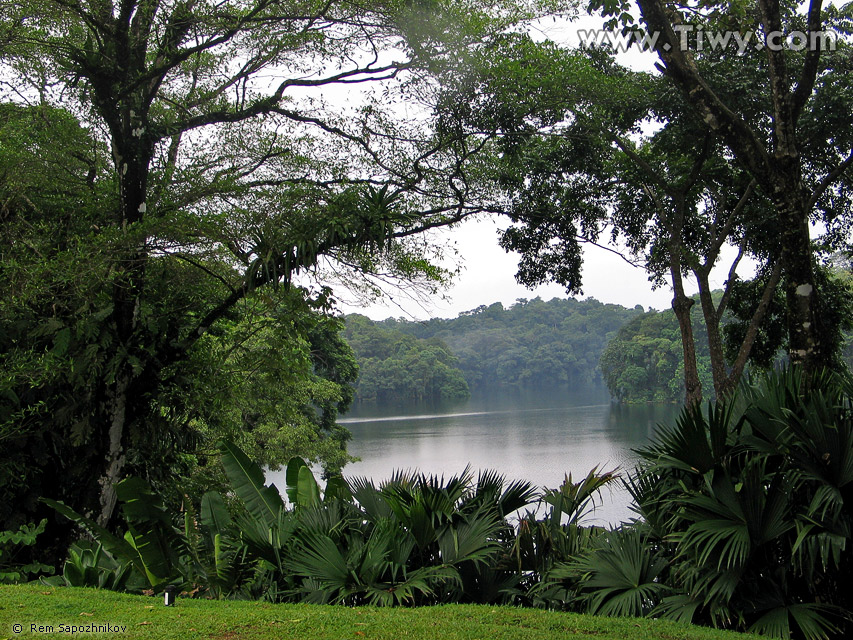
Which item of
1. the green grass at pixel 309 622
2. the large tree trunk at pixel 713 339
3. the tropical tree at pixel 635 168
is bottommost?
the green grass at pixel 309 622

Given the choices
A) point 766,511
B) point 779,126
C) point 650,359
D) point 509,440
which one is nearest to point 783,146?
point 779,126

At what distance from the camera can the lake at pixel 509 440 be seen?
2991 cm

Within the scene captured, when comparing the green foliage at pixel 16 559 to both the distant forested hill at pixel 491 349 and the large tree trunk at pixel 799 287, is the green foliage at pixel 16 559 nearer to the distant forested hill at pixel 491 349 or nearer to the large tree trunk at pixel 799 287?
the large tree trunk at pixel 799 287

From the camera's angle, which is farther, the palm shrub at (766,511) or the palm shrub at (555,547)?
the palm shrub at (555,547)

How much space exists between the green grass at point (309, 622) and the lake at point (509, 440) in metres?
12.0

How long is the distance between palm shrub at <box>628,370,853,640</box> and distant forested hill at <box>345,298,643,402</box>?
63.6 meters

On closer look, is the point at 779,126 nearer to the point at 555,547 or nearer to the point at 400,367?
the point at 555,547

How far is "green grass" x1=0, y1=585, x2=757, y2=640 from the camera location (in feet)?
14.0

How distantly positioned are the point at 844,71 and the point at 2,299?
41.7 feet

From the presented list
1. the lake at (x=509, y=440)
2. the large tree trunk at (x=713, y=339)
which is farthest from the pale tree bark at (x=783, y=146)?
the lake at (x=509, y=440)

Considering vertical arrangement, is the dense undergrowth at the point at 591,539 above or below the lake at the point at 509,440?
above

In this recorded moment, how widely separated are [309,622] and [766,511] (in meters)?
3.41

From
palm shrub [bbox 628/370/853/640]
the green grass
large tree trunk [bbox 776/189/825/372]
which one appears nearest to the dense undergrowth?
palm shrub [bbox 628/370/853/640]

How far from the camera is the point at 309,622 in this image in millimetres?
4566
